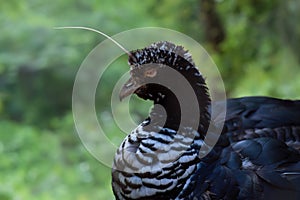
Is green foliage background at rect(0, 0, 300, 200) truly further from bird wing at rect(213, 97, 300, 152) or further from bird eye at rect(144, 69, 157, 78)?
bird eye at rect(144, 69, 157, 78)

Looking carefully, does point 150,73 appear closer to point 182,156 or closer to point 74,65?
point 182,156

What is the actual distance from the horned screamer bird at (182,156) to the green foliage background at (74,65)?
1817mm

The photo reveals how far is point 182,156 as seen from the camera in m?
1.79

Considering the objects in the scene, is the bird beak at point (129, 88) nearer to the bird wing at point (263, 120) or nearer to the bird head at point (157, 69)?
the bird head at point (157, 69)

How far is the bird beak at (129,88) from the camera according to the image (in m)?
1.75

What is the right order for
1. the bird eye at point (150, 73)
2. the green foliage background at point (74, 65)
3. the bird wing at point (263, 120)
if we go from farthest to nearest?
the green foliage background at point (74, 65) < the bird wing at point (263, 120) < the bird eye at point (150, 73)

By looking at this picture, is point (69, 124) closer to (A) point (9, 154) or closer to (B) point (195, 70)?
(A) point (9, 154)

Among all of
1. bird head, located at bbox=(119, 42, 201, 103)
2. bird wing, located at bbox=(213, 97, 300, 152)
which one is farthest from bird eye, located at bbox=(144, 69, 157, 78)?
bird wing, located at bbox=(213, 97, 300, 152)

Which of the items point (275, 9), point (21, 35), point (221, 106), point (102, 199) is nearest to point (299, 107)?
point (221, 106)

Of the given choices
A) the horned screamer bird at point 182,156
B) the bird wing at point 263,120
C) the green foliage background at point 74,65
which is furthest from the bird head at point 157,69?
the green foliage background at point 74,65

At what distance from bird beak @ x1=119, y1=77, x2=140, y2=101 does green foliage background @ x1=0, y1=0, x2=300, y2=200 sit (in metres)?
2.00

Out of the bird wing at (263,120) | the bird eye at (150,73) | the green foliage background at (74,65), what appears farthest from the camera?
the green foliage background at (74,65)

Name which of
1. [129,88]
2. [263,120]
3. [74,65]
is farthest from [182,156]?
[74,65]

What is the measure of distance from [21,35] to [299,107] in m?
3.45
